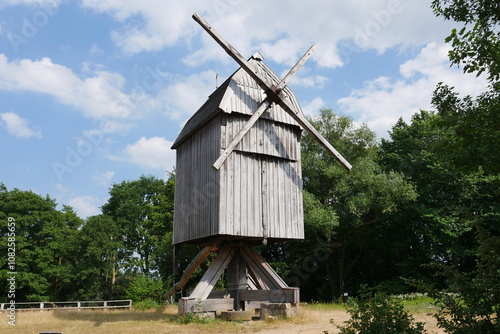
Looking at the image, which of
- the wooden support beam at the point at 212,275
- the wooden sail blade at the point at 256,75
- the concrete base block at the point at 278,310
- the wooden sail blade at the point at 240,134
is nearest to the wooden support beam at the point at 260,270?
the wooden support beam at the point at 212,275

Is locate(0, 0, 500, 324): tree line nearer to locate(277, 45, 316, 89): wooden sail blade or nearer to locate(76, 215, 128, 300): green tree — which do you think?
locate(76, 215, 128, 300): green tree

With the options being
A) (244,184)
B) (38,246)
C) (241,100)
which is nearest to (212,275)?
(244,184)

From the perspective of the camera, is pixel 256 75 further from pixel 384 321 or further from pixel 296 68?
pixel 384 321

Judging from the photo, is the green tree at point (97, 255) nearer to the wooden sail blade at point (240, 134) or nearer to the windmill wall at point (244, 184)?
the windmill wall at point (244, 184)

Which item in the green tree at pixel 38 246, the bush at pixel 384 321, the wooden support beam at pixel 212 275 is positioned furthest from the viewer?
the green tree at pixel 38 246

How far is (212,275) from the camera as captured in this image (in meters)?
12.2

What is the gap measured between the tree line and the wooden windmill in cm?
559

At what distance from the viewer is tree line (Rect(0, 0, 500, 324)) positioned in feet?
72.5

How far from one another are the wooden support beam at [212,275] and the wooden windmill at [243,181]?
30mm

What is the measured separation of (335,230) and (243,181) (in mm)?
14434

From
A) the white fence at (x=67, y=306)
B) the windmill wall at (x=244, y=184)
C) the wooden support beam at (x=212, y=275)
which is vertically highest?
the windmill wall at (x=244, y=184)

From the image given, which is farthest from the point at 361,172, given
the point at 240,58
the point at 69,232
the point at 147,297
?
the point at 69,232

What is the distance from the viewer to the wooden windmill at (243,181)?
38.7ft

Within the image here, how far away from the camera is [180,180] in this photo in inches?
579
